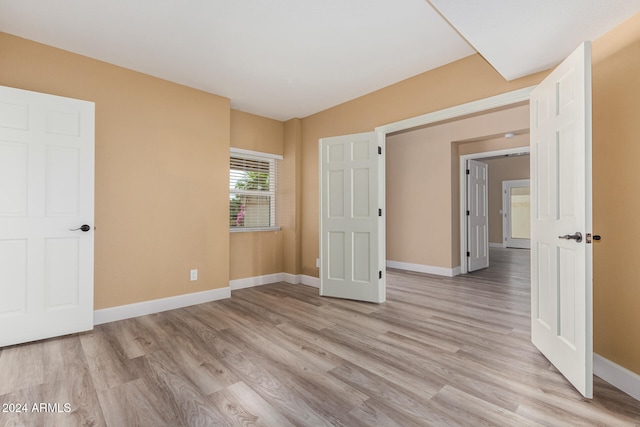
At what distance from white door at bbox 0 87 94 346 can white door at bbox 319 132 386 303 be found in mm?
2497

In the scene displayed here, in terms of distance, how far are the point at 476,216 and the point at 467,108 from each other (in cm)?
328

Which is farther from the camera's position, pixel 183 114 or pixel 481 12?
pixel 183 114

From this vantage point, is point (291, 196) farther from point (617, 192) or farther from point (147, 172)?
point (617, 192)

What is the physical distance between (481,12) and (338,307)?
292 centimetres

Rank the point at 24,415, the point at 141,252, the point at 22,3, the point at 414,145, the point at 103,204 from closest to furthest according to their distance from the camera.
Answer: the point at 24,415 → the point at 22,3 → the point at 103,204 → the point at 141,252 → the point at 414,145

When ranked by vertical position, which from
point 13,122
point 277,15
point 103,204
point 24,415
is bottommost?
point 24,415

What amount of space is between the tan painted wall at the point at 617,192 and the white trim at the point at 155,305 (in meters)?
3.63

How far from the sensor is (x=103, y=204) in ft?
9.56

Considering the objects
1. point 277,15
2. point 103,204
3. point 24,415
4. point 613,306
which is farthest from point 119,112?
point 613,306

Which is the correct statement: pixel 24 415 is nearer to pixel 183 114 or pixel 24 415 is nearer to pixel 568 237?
pixel 183 114

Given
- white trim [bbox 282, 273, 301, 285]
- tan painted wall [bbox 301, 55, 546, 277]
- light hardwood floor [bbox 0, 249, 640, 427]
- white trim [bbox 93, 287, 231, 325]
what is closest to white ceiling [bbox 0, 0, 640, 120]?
tan painted wall [bbox 301, 55, 546, 277]

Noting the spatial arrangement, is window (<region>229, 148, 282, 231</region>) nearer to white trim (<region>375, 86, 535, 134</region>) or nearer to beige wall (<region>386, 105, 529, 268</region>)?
white trim (<region>375, 86, 535, 134</region>)

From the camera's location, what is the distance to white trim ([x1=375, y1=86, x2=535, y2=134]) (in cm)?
252

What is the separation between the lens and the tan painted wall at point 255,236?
13.9ft
